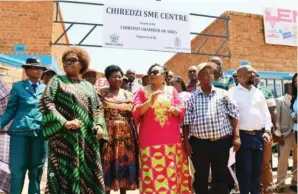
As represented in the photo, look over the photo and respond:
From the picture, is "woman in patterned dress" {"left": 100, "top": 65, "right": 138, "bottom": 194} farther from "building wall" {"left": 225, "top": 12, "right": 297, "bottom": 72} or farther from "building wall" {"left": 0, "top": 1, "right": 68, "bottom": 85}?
"building wall" {"left": 225, "top": 12, "right": 297, "bottom": 72}

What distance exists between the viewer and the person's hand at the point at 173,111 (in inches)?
140

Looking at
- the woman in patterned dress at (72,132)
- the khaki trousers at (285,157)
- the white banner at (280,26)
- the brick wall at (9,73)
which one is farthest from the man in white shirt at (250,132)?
the white banner at (280,26)

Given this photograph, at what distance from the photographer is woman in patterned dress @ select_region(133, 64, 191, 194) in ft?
11.4

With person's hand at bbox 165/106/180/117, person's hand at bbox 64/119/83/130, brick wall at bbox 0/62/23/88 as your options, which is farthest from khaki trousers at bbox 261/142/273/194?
brick wall at bbox 0/62/23/88

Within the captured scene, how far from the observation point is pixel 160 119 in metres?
3.57

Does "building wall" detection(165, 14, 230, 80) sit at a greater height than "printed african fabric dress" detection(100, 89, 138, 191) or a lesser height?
greater

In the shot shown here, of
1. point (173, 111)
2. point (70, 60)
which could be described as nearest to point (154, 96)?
point (173, 111)

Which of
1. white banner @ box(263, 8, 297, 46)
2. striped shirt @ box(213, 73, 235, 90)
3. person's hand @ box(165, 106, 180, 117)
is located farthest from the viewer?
white banner @ box(263, 8, 297, 46)

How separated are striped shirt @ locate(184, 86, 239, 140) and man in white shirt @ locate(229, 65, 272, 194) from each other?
1.07 feet

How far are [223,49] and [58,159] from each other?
9.03 meters

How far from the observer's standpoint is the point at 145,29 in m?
8.33

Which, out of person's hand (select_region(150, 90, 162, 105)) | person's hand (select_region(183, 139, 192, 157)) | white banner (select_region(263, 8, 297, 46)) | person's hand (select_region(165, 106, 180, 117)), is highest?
white banner (select_region(263, 8, 297, 46))

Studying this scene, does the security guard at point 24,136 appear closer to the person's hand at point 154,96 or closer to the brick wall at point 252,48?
the person's hand at point 154,96

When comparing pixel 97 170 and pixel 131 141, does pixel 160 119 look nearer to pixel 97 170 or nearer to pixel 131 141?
pixel 131 141
